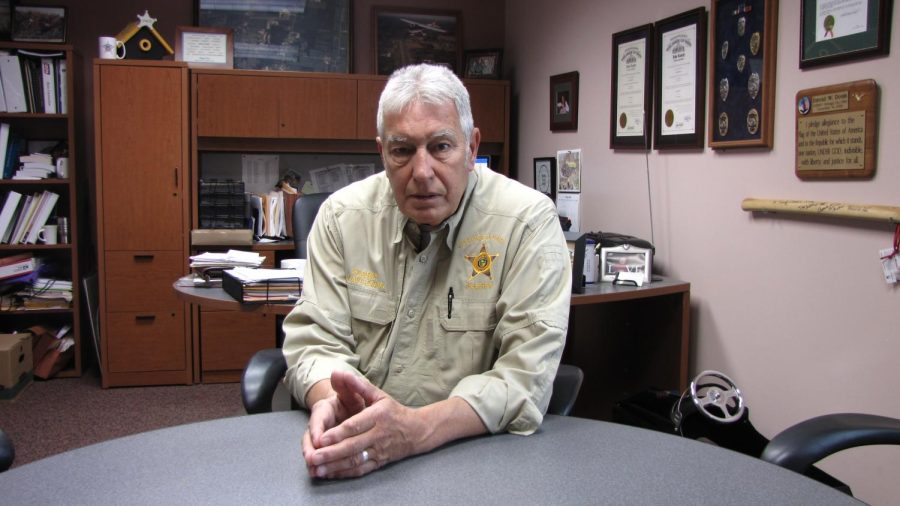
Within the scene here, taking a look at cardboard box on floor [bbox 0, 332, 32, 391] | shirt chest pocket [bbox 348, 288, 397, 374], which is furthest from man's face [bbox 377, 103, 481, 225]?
cardboard box on floor [bbox 0, 332, 32, 391]

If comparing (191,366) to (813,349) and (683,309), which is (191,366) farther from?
(813,349)

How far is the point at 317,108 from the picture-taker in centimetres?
383

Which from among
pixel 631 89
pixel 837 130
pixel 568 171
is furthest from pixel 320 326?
pixel 568 171

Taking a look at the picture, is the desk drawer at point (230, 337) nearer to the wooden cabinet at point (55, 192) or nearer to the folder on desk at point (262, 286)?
the wooden cabinet at point (55, 192)

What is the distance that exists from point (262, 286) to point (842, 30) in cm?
181

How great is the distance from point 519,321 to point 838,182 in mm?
1302

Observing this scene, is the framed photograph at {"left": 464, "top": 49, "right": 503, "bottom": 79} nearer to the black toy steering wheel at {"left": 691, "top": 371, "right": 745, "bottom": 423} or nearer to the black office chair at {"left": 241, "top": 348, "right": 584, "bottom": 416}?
the black toy steering wheel at {"left": 691, "top": 371, "right": 745, "bottom": 423}

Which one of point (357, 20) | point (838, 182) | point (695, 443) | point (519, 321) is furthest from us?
point (357, 20)

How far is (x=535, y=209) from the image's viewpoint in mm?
1370

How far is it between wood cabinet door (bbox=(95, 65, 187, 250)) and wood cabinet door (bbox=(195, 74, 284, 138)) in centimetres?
13

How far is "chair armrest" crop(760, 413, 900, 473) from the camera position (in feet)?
3.58

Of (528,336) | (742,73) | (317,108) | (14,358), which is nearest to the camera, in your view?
(528,336)

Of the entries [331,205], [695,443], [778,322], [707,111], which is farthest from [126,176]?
[695,443]

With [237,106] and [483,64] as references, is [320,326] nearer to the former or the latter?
[237,106]
